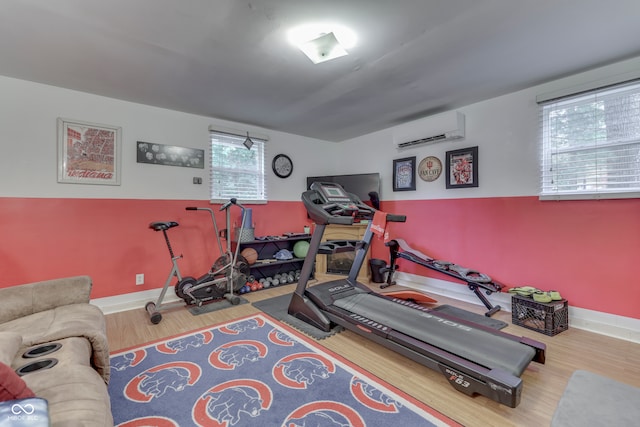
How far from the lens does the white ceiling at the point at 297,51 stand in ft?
6.20

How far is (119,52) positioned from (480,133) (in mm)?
3946

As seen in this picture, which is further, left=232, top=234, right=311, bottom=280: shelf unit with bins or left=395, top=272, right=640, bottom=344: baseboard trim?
left=232, top=234, right=311, bottom=280: shelf unit with bins

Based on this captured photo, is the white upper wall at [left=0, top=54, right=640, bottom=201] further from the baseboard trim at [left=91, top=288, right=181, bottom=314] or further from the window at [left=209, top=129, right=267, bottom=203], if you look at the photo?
the baseboard trim at [left=91, top=288, right=181, bottom=314]

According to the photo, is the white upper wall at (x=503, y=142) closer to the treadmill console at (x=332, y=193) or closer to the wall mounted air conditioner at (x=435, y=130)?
the wall mounted air conditioner at (x=435, y=130)

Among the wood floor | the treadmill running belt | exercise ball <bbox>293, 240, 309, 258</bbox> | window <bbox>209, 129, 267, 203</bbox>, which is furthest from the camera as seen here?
exercise ball <bbox>293, 240, 309, 258</bbox>

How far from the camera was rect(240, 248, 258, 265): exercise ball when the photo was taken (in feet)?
13.4

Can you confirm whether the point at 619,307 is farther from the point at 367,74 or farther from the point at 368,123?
the point at 368,123

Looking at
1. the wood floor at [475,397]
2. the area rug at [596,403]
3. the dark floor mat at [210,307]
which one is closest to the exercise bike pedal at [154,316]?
the wood floor at [475,397]

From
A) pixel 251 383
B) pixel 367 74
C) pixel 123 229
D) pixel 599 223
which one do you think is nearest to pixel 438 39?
pixel 367 74

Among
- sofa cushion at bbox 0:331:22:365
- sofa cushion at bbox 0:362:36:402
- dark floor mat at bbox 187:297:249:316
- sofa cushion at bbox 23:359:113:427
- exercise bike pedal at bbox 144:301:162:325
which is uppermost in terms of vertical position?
sofa cushion at bbox 0:362:36:402

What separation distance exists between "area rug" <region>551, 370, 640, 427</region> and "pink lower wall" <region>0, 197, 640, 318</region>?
1.18 metres

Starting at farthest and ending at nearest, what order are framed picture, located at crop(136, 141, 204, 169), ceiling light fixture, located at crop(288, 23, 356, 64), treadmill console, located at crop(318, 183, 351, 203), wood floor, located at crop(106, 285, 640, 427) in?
framed picture, located at crop(136, 141, 204, 169) → treadmill console, located at crop(318, 183, 351, 203) → ceiling light fixture, located at crop(288, 23, 356, 64) → wood floor, located at crop(106, 285, 640, 427)

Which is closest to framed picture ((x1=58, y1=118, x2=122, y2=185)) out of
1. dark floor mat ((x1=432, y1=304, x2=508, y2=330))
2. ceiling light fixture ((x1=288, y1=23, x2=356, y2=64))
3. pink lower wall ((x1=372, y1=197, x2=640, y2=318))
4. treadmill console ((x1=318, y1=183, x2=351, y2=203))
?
treadmill console ((x1=318, y1=183, x2=351, y2=203))

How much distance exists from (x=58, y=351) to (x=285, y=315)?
1970mm
